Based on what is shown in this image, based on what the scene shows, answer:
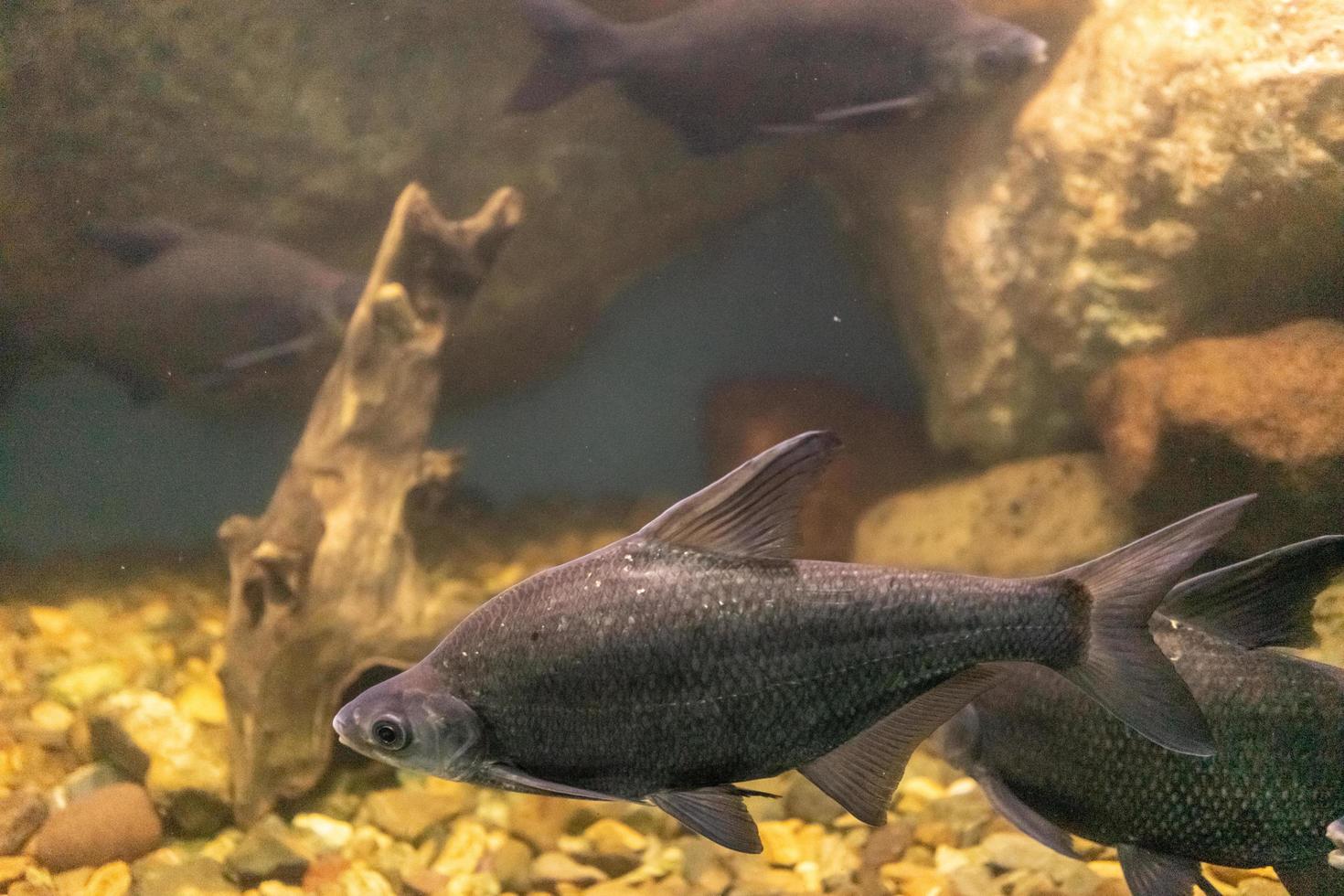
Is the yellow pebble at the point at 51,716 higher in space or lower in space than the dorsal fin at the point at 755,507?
lower

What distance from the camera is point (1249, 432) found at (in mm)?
3297

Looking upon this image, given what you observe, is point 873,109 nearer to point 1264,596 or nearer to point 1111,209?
point 1111,209

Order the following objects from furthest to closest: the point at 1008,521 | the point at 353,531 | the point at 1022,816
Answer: the point at 1008,521
the point at 353,531
the point at 1022,816

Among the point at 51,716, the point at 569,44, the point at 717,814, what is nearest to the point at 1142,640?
the point at 717,814

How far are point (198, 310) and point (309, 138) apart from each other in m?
1.27

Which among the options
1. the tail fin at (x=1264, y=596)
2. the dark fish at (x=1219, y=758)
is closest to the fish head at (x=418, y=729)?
the dark fish at (x=1219, y=758)

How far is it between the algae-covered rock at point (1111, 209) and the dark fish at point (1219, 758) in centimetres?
234

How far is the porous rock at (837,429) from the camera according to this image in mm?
4883

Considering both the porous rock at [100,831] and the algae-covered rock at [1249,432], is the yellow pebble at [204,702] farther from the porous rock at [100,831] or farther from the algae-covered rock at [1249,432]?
the algae-covered rock at [1249,432]

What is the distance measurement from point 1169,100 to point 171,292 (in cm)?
463

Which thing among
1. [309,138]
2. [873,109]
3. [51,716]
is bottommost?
[51,716]

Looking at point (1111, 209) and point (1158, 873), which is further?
point (1111, 209)

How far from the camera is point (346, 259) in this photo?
502 cm

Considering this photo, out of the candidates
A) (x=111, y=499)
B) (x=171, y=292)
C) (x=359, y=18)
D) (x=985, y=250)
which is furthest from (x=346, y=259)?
(x=985, y=250)
